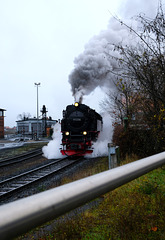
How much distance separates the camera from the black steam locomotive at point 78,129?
14.9 meters

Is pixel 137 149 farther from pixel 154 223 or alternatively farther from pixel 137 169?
pixel 137 169

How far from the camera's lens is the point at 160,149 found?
9.16 metres

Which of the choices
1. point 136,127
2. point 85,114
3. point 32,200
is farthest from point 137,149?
point 32,200

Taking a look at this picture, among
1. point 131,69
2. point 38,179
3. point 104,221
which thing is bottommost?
point 38,179

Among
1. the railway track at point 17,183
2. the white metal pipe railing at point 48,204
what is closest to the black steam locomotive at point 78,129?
the railway track at point 17,183

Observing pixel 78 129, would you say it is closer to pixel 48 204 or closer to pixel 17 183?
pixel 17 183

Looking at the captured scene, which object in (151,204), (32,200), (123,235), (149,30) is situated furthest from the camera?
(149,30)

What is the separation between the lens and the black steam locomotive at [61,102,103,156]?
14914 millimetres

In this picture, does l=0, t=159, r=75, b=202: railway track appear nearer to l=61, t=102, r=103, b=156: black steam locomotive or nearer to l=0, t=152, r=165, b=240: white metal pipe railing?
l=61, t=102, r=103, b=156: black steam locomotive

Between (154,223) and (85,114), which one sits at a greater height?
(85,114)

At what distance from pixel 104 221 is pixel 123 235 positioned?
680mm

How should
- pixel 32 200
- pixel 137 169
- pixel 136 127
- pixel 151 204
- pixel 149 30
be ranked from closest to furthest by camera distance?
pixel 32 200 < pixel 137 169 < pixel 151 204 < pixel 149 30 < pixel 136 127

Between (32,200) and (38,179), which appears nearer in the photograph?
(32,200)

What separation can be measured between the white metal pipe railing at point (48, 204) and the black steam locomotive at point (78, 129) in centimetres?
1347
